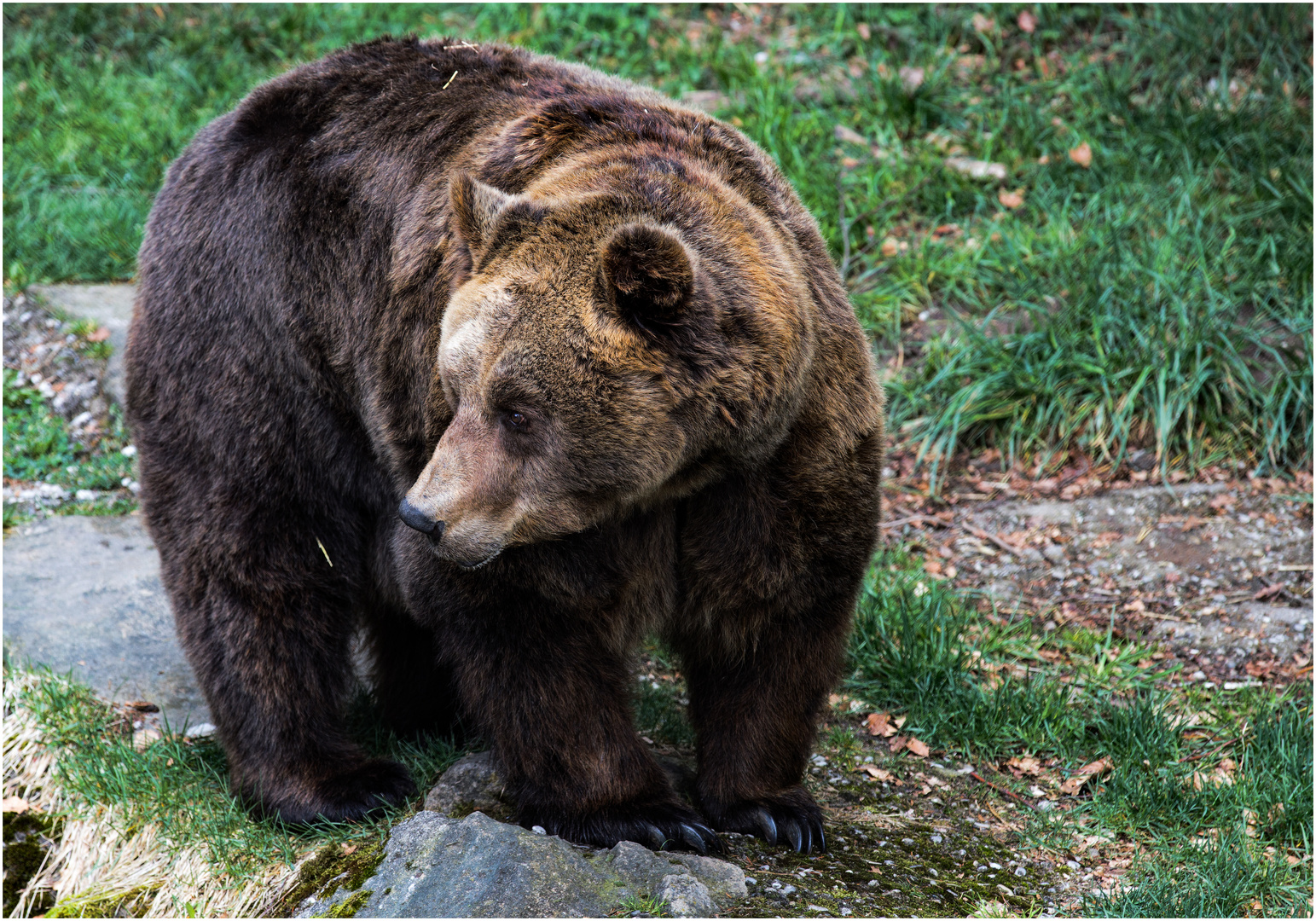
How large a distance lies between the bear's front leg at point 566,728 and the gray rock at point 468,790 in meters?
0.24

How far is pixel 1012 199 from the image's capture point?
762cm

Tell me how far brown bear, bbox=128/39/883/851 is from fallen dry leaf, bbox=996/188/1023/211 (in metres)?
4.36

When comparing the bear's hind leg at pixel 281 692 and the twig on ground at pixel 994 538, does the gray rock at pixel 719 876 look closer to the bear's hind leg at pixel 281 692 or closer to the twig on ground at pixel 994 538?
the bear's hind leg at pixel 281 692

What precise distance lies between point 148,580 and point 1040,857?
13.6 feet

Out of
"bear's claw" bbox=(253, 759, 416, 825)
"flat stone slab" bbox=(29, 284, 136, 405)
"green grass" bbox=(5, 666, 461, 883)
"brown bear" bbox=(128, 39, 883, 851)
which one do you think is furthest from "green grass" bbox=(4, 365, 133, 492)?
"bear's claw" bbox=(253, 759, 416, 825)

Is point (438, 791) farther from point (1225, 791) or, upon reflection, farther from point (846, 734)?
point (1225, 791)

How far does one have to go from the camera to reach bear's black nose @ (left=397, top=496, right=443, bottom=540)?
296 cm

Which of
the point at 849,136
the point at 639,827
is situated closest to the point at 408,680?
the point at 639,827

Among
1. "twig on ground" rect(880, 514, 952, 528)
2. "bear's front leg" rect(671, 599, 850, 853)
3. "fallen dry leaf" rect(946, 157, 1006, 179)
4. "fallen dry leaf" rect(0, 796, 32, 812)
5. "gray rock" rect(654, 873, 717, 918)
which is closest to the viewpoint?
"gray rock" rect(654, 873, 717, 918)

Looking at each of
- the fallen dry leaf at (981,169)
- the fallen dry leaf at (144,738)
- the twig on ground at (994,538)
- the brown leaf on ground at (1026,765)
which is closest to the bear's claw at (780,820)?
the brown leaf on ground at (1026,765)

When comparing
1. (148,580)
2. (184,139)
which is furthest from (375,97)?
(184,139)

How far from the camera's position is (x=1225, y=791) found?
4.17 m

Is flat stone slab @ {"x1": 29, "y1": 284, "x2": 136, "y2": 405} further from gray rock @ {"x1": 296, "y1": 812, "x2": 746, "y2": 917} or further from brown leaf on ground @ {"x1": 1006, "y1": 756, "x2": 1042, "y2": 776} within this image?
brown leaf on ground @ {"x1": 1006, "y1": 756, "x2": 1042, "y2": 776}

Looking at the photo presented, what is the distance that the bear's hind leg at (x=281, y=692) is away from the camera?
4.08 meters
